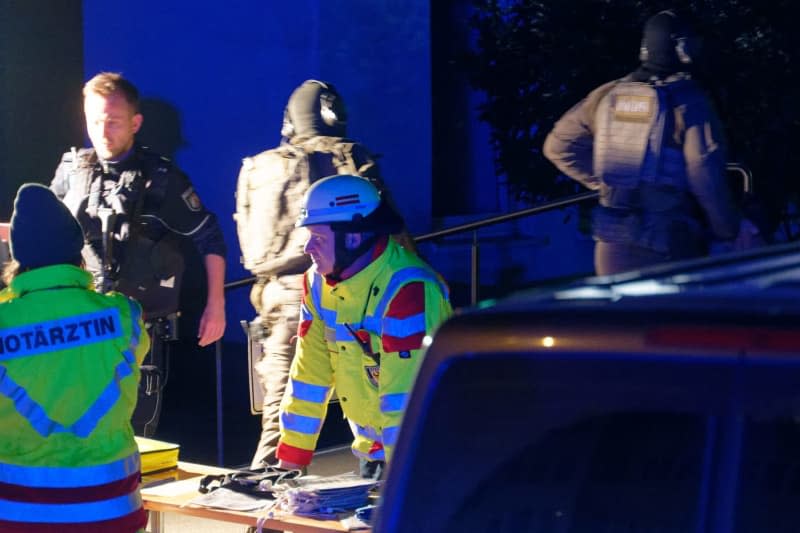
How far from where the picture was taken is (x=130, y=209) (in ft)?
20.2

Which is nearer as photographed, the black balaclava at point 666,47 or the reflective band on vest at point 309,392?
the reflective band on vest at point 309,392

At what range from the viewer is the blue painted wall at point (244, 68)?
12.8 m

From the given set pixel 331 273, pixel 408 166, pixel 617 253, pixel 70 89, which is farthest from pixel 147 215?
pixel 408 166

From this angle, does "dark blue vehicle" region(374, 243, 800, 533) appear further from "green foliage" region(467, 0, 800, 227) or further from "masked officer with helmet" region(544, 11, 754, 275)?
"green foliage" region(467, 0, 800, 227)

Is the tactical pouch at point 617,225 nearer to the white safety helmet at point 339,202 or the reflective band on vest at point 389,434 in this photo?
the white safety helmet at point 339,202

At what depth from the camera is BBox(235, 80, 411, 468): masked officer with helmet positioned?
5.90 m

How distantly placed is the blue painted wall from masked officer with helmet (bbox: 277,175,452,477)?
751 centimetres

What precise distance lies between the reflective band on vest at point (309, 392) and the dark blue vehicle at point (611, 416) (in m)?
3.04

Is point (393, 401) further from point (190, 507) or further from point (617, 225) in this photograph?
point (617, 225)

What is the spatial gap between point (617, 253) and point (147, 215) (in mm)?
2178

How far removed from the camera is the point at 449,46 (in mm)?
16047

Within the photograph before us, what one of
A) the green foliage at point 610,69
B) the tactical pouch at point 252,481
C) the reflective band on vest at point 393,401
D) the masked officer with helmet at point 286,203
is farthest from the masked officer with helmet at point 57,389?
the green foliage at point 610,69

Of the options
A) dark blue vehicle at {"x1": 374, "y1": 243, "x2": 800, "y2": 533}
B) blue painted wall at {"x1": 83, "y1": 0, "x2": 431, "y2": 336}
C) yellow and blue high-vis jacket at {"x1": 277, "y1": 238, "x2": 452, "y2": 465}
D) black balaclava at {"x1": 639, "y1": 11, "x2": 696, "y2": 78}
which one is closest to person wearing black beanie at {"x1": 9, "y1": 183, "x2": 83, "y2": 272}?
yellow and blue high-vis jacket at {"x1": 277, "y1": 238, "x2": 452, "y2": 465}

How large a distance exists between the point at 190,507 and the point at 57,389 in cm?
83
